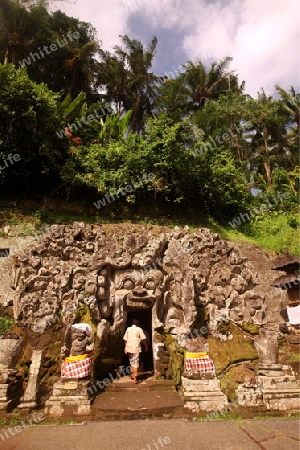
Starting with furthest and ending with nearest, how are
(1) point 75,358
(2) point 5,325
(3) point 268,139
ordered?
(3) point 268,139, (2) point 5,325, (1) point 75,358

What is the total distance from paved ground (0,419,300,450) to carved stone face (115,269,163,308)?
12.0 feet

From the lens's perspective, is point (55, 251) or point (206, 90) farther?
point (206, 90)

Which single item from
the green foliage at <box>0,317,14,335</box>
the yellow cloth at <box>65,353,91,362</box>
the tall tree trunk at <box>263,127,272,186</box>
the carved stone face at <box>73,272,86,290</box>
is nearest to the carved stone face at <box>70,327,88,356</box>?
the yellow cloth at <box>65,353,91,362</box>

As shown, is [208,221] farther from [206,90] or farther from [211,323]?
[206,90]

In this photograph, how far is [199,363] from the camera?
7191 millimetres

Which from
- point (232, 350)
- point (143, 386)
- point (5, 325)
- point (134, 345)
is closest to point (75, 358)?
point (134, 345)

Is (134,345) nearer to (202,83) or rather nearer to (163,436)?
(163,436)

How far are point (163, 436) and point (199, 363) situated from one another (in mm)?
2543

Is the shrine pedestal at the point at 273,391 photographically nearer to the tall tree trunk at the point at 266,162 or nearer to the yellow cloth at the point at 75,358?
the yellow cloth at the point at 75,358

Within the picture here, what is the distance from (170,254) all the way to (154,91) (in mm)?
20286

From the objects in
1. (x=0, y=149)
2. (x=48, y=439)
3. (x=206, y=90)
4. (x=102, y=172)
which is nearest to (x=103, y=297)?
(x=48, y=439)

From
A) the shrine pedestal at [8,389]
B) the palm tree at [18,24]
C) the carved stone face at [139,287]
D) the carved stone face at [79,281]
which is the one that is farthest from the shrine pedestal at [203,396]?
the palm tree at [18,24]

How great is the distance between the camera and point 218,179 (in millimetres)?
16516

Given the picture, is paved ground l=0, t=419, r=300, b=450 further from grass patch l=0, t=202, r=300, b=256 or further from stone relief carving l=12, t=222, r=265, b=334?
grass patch l=0, t=202, r=300, b=256
